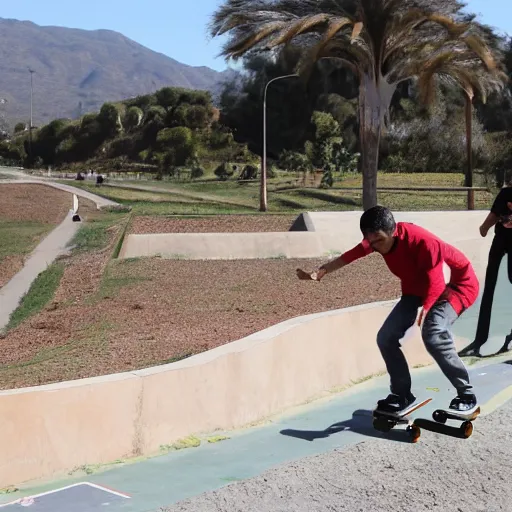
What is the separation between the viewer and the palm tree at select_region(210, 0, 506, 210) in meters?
24.4

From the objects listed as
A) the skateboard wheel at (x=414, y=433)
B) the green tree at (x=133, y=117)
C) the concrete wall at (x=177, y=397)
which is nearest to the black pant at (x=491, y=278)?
the concrete wall at (x=177, y=397)

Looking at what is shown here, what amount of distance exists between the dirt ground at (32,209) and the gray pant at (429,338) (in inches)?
504

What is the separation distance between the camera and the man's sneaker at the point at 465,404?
5.66m

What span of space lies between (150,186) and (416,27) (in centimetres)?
1740

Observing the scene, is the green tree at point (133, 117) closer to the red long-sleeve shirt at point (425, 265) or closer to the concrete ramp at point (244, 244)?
the concrete ramp at point (244, 244)

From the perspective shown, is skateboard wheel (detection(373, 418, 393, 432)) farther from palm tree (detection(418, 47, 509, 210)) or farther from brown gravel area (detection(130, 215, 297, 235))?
palm tree (detection(418, 47, 509, 210))

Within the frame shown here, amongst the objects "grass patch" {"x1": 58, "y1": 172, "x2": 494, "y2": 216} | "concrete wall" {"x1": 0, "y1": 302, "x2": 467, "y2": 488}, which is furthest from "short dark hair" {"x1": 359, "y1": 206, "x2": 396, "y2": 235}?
"grass patch" {"x1": 58, "y1": 172, "x2": 494, "y2": 216}

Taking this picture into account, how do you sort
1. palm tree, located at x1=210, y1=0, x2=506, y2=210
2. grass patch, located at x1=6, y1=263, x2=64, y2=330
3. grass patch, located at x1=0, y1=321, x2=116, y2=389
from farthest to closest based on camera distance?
palm tree, located at x1=210, y1=0, x2=506, y2=210
grass patch, located at x1=6, y1=263, x2=64, y2=330
grass patch, located at x1=0, y1=321, x2=116, y2=389

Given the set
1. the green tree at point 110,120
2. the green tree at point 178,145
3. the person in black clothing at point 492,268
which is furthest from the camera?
the green tree at point 110,120

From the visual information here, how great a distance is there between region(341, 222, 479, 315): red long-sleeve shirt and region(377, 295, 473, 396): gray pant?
6cm

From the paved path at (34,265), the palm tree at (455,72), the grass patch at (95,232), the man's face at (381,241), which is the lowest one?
the paved path at (34,265)

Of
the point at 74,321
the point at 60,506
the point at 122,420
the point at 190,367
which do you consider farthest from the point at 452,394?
the point at 74,321

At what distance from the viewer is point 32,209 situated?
29406mm

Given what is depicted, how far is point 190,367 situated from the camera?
566 cm
